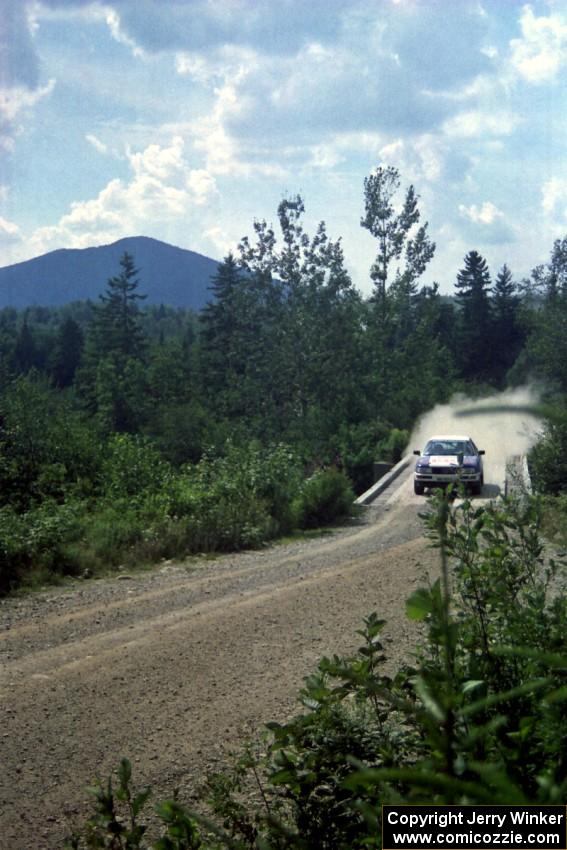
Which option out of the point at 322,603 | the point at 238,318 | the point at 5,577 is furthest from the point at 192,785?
the point at 238,318

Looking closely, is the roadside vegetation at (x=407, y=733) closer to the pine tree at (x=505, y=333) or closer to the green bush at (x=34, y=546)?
the green bush at (x=34, y=546)

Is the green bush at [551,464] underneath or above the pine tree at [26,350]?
underneath

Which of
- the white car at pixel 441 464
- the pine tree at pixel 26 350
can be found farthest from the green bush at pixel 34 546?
the pine tree at pixel 26 350

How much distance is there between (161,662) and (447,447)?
56.1 feet

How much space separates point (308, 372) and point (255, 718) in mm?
43393

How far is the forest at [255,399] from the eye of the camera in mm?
14836

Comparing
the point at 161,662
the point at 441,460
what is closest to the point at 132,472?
the point at 441,460

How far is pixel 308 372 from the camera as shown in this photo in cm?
4922

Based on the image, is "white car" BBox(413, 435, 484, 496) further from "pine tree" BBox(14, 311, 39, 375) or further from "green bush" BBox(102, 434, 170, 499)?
"pine tree" BBox(14, 311, 39, 375)

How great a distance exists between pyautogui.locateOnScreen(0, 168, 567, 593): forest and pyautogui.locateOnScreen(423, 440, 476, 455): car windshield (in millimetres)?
2455

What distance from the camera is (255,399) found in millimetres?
50625

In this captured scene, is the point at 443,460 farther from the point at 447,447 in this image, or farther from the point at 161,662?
the point at 161,662

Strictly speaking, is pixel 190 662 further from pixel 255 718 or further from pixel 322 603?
pixel 322 603

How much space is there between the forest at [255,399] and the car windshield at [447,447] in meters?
2.45
